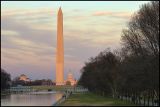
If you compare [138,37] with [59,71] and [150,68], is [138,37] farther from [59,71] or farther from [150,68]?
[59,71]

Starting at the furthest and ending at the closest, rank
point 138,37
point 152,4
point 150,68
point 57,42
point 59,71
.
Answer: point 59,71
point 57,42
point 138,37
point 152,4
point 150,68

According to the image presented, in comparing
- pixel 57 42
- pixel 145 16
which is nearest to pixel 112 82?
pixel 145 16

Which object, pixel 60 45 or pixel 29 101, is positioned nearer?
pixel 29 101

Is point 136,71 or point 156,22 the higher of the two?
point 156,22

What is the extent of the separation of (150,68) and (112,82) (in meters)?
44.7

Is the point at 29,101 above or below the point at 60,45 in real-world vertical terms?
below

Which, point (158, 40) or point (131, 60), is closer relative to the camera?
point (158, 40)

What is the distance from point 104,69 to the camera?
310ft

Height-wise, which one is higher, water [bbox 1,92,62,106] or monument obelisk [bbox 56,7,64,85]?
monument obelisk [bbox 56,7,64,85]

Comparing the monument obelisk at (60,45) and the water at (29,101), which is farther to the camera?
the monument obelisk at (60,45)

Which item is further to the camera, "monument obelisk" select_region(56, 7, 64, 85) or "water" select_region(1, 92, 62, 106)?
"monument obelisk" select_region(56, 7, 64, 85)

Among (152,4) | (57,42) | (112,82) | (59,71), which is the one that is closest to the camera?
(152,4)

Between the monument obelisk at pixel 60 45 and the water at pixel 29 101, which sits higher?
the monument obelisk at pixel 60 45

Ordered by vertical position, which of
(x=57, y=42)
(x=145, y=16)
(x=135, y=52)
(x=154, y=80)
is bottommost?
(x=154, y=80)
